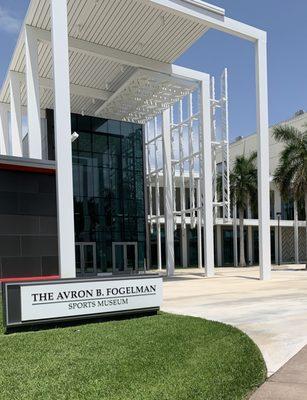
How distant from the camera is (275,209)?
53531mm

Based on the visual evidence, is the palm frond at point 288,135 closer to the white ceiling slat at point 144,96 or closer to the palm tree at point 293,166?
the palm tree at point 293,166

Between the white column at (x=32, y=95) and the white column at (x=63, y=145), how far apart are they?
4.32 metres

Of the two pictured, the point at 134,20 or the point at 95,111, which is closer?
the point at 134,20

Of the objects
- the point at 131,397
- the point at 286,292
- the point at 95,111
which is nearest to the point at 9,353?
the point at 131,397

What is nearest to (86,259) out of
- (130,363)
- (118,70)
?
(118,70)

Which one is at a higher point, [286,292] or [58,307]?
[58,307]

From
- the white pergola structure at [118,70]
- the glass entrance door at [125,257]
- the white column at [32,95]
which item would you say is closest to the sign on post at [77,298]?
the white pergola structure at [118,70]

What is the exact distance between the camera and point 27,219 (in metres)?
19.1

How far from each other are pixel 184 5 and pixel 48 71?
11.0 m

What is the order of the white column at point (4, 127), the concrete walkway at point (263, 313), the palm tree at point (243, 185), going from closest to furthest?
the concrete walkway at point (263, 313), the white column at point (4, 127), the palm tree at point (243, 185)

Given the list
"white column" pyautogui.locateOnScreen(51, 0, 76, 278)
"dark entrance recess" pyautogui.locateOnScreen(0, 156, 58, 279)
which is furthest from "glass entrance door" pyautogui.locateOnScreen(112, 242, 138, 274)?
"white column" pyautogui.locateOnScreen(51, 0, 76, 278)

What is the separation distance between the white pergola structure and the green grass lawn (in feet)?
31.4

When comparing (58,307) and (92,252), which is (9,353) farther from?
(92,252)

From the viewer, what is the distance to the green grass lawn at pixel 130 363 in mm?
5109
